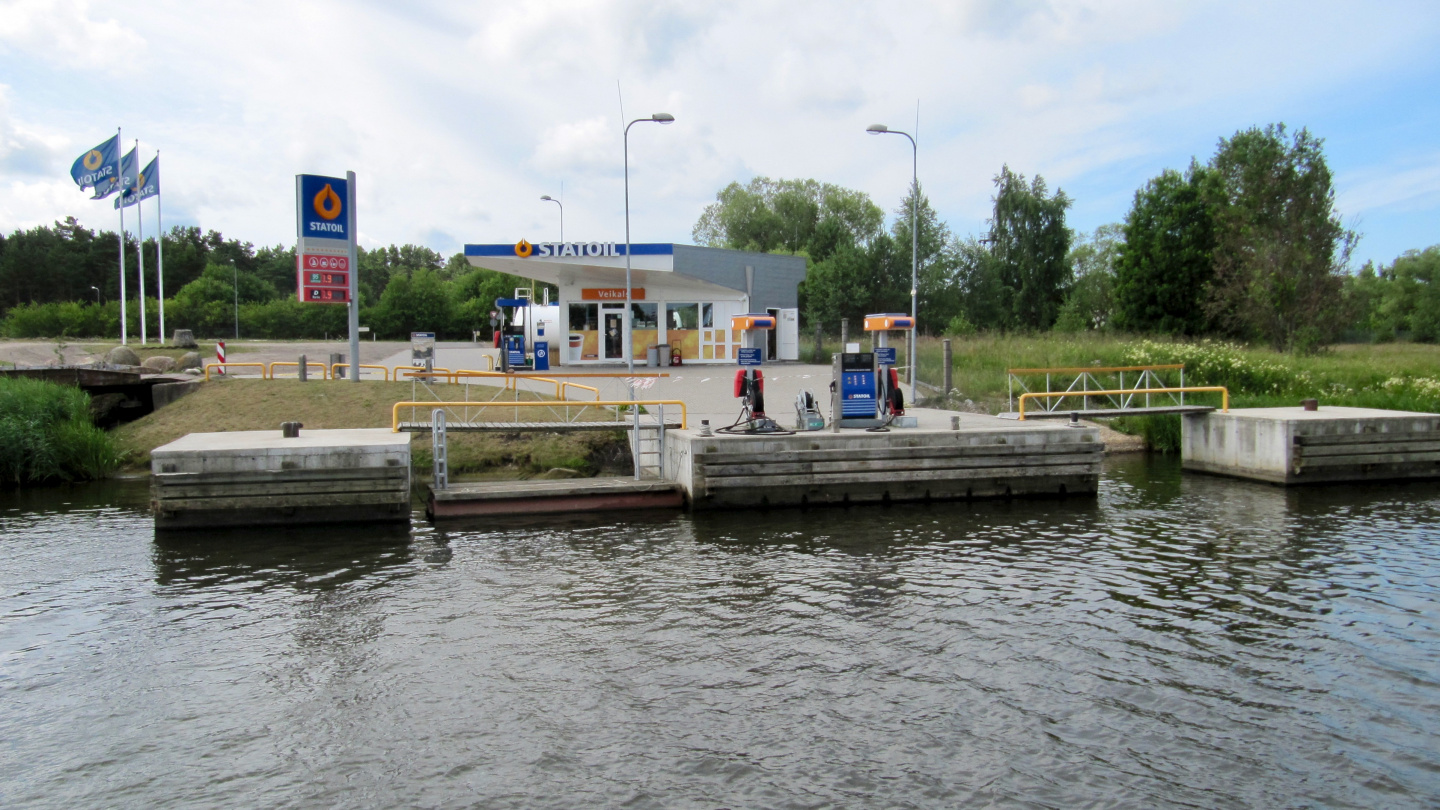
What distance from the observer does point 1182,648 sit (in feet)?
28.5

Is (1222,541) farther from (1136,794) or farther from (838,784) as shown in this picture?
(838,784)

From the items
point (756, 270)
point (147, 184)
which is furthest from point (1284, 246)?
point (147, 184)

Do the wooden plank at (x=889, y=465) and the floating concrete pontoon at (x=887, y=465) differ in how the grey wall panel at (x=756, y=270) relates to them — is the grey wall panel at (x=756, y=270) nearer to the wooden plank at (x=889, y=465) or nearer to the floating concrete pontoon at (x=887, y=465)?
the floating concrete pontoon at (x=887, y=465)

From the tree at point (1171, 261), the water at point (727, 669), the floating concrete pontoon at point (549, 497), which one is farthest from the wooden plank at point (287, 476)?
the tree at point (1171, 261)

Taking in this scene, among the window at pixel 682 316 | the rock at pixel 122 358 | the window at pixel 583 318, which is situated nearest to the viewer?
the rock at pixel 122 358

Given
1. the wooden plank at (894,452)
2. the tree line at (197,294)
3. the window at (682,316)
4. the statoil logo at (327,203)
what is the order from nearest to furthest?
the wooden plank at (894,452) → the statoil logo at (327,203) → the window at (682,316) → the tree line at (197,294)

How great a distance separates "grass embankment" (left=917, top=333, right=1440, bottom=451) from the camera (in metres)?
23.1

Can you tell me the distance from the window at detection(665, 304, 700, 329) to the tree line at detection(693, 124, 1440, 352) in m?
11.8

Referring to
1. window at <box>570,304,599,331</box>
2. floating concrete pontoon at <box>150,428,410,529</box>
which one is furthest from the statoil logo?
window at <box>570,304,599,331</box>

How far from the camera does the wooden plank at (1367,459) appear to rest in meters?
17.6

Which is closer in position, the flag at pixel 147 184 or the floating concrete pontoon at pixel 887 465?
the floating concrete pontoon at pixel 887 465

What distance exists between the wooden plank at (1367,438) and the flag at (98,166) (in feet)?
143

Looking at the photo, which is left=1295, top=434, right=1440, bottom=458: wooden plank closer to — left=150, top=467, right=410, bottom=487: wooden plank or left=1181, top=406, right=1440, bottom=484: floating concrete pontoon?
left=1181, top=406, right=1440, bottom=484: floating concrete pontoon

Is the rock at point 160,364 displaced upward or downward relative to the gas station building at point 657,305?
downward
